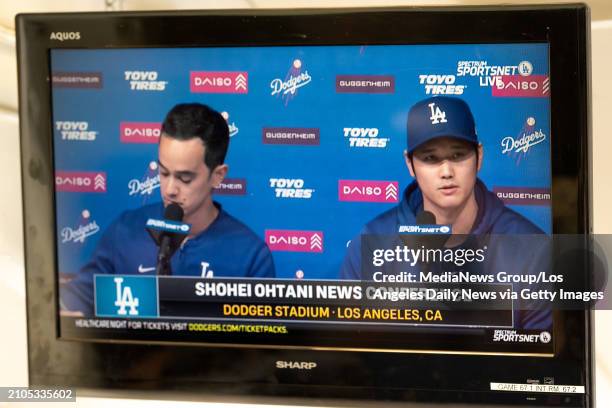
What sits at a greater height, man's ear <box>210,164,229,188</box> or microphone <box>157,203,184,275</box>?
man's ear <box>210,164,229,188</box>

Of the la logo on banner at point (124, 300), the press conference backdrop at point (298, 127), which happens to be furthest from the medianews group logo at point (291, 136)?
the la logo on banner at point (124, 300)

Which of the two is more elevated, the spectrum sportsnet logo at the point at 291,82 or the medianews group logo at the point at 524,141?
the spectrum sportsnet logo at the point at 291,82

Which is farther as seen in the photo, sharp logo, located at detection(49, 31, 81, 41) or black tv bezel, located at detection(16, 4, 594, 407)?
sharp logo, located at detection(49, 31, 81, 41)

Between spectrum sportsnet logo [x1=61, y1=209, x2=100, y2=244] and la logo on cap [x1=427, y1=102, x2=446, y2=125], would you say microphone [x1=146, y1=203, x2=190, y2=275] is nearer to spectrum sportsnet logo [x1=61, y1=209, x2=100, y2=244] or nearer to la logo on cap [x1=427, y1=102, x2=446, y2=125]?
spectrum sportsnet logo [x1=61, y1=209, x2=100, y2=244]

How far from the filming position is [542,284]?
4.84ft

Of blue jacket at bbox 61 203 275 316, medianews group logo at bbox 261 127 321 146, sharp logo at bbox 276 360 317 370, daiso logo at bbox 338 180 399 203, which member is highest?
medianews group logo at bbox 261 127 321 146

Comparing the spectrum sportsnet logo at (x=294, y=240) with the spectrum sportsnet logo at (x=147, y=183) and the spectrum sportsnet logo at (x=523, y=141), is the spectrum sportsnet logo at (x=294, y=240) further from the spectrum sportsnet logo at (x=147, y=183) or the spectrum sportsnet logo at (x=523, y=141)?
the spectrum sportsnet logo at (x=523, y=141)

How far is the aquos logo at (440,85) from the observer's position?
4.81 feet

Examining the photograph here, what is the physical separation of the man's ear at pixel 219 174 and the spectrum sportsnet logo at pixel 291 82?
180 mm

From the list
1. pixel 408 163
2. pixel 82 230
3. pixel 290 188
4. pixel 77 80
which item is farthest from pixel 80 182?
pixel 408 163

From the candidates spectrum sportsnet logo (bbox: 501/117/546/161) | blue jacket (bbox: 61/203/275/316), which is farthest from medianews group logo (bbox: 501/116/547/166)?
blue jacket (bbox: 61/203/275/316)

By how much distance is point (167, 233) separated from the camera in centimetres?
155

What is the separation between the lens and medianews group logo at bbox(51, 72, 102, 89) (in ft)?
5.09

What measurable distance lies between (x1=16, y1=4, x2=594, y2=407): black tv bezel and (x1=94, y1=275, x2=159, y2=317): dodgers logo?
0.08 meters
